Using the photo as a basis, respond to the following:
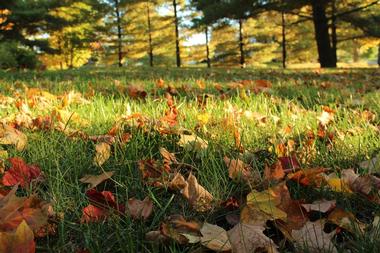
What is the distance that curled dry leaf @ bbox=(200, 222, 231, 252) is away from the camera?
1022 millimetres

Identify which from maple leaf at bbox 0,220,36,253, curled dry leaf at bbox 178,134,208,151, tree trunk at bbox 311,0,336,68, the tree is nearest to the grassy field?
curled dry leaf at bbox 178,134,208,151

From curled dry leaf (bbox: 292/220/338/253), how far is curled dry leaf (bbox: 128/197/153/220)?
1.40ft

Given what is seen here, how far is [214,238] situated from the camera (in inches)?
41.8

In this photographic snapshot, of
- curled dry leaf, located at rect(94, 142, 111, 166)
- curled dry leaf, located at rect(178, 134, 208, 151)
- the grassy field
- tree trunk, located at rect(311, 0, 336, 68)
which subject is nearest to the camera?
the grassy field

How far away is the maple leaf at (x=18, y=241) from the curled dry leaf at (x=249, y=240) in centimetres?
49

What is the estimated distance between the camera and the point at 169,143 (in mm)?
1968

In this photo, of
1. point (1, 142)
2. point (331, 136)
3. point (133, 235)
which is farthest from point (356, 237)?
point (1, 142)

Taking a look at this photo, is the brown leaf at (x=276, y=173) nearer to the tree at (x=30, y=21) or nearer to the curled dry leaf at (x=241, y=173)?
the curled dry leaf at (x=241, y=173)

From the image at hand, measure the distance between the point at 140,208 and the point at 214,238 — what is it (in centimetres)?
28

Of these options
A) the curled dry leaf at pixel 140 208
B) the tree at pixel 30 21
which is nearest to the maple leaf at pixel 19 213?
the curled dry leaf at pixel 140 208

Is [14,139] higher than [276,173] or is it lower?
higher

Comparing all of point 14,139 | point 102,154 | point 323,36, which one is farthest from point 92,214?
point 323,36

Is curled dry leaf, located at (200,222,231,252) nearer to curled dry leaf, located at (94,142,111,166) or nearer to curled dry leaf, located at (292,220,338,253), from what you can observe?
curled dry leaf, located at (292,220,338,253)

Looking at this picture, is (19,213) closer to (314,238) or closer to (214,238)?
(214,238)
